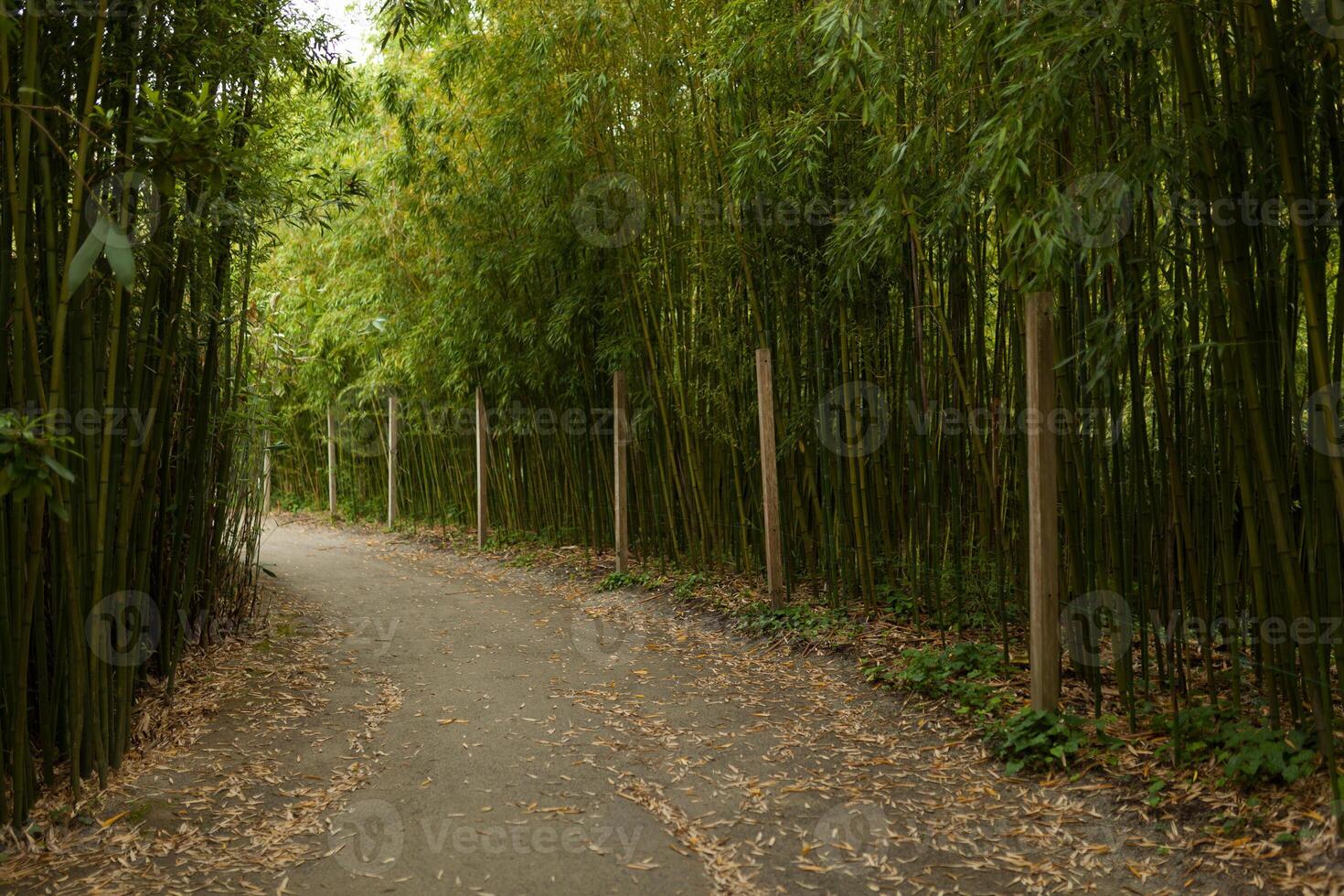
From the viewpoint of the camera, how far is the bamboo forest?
2213 millimetres

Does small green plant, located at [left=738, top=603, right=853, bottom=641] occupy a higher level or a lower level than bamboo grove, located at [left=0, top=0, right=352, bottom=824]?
lower

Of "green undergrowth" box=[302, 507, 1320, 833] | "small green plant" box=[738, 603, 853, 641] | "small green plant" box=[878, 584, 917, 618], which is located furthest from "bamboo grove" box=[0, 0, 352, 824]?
"small green plant" box=[878, 584, 917, 618]

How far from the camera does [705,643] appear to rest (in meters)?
4.40

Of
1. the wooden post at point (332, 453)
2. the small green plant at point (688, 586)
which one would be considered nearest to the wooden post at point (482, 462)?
the small green plant at point (688, 586)

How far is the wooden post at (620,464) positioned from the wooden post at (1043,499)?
10.6 feet

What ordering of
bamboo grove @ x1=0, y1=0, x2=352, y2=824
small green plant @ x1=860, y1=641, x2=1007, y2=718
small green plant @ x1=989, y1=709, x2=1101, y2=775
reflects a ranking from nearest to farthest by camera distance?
bamboo grove @ x1=0, y1=0, x2=352, y2=824 < small green plant @ x1=989, y1=709, x2=1101, y2=775 < small green plant @ x1=860, y1=641, x2=1007, y2=718

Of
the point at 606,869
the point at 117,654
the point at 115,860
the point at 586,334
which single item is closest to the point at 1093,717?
the point at 606,869

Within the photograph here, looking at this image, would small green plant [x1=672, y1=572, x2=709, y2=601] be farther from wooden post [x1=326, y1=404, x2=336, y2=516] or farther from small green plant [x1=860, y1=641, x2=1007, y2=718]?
wooden post [x1=326, y1=404, x2=336, y2=516]

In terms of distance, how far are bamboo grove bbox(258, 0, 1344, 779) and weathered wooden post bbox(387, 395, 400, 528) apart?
1082 mm

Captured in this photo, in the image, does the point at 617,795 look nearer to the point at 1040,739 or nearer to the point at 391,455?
the point at 1040,739

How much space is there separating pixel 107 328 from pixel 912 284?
2.88 meters

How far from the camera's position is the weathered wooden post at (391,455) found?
909cm

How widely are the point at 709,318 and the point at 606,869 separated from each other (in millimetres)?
3273

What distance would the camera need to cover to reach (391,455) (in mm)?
9102
